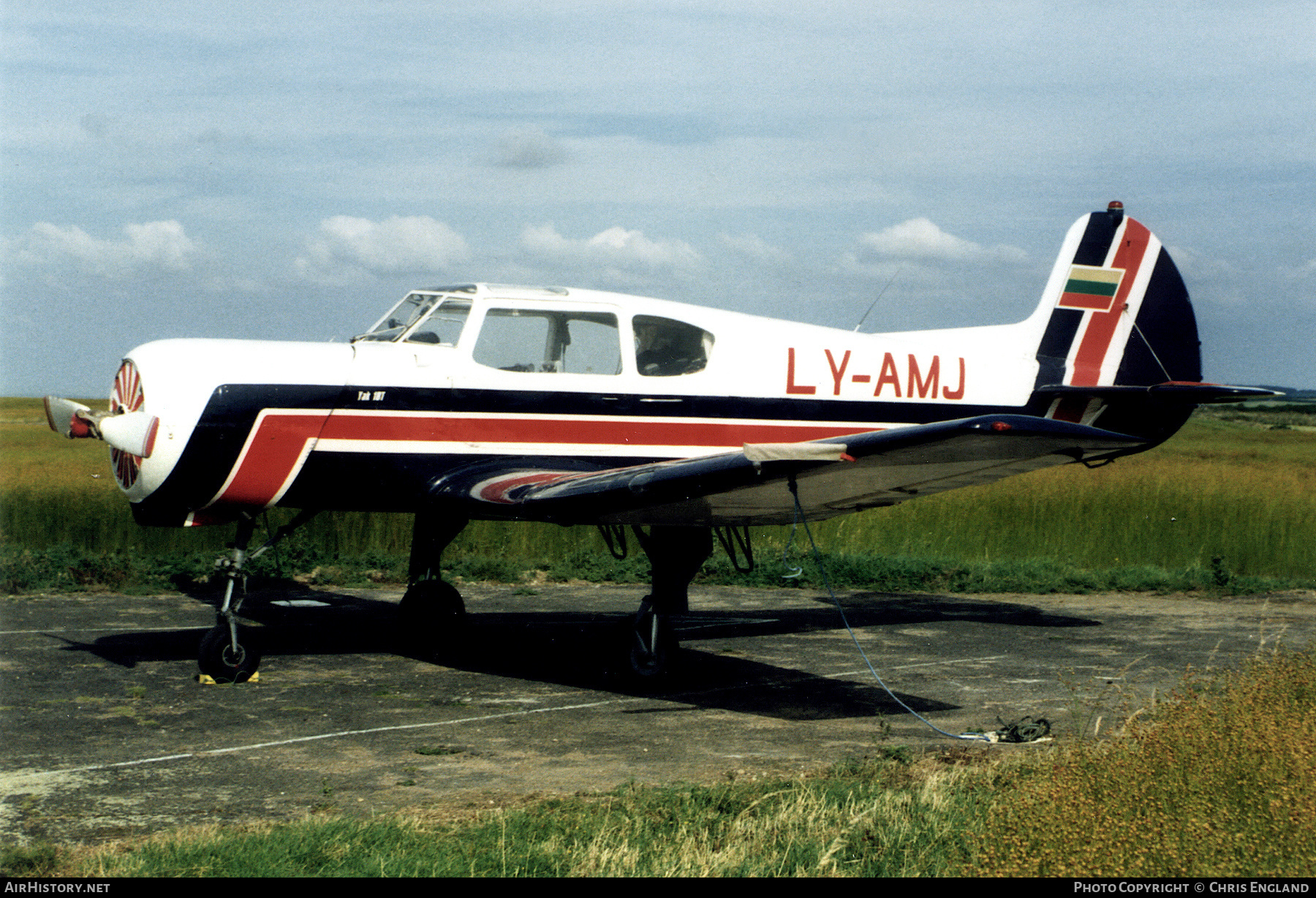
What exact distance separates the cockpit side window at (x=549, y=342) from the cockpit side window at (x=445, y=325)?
0.58 ft

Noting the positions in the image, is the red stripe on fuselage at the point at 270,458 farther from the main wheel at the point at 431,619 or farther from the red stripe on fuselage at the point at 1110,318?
the red stripe on fuselage at the point at 1110,318

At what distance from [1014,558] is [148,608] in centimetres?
1132

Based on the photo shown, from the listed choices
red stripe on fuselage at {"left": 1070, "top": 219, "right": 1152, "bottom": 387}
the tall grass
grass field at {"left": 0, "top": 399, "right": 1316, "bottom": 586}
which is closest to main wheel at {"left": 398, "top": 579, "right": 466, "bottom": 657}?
grass field at {"left": 0, "top": 399, "right": 1316, "bottom": 586}

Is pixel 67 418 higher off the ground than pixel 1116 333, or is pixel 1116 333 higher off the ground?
pixel 1116 333

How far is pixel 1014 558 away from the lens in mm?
16656

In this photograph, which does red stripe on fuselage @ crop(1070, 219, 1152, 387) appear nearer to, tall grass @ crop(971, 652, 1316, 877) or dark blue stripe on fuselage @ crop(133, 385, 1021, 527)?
dark blue stripe on fuselage @ crop(133, 385, 1021, 527)

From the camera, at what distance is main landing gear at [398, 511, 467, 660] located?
9.87m

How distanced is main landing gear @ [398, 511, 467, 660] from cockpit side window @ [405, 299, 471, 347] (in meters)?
1.52

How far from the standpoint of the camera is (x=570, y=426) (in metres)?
9.30

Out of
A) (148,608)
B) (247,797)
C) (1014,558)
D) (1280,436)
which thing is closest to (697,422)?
(247,797)

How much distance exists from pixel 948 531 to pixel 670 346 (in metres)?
9.38

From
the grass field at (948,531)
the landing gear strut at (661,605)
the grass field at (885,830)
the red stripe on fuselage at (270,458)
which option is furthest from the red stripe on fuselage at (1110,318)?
the red stripe on fuselage at (270,458)

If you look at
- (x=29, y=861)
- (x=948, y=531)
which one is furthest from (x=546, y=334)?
(x=948, y=531)

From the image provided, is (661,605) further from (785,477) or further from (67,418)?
(67,418)
